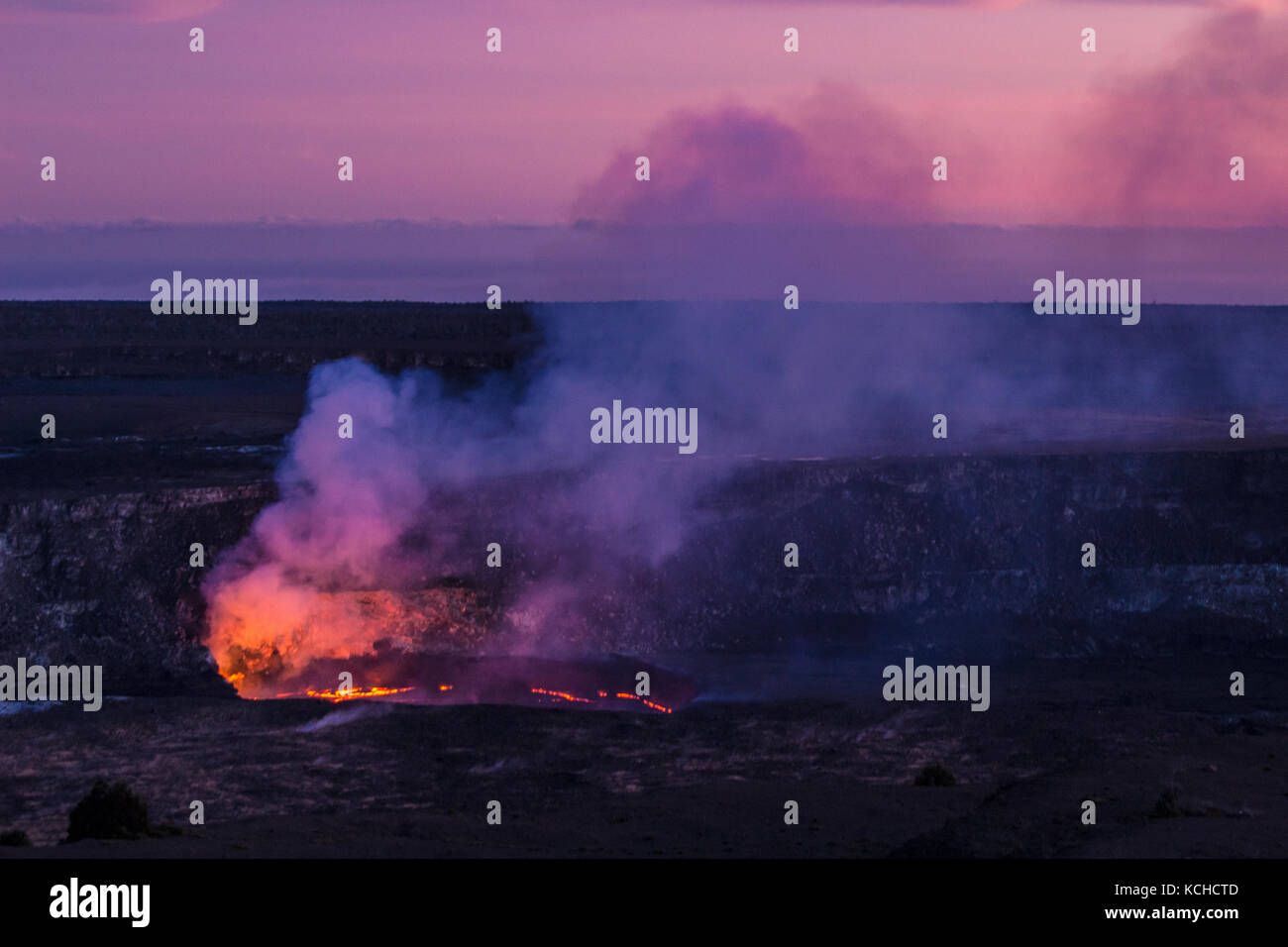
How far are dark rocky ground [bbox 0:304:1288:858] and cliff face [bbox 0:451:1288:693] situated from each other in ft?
0.24

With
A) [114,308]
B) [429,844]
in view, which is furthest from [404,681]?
[114,308]

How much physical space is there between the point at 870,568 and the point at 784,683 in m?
6.18

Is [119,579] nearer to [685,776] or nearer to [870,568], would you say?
[685,776]

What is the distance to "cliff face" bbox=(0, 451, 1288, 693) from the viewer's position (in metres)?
29.0

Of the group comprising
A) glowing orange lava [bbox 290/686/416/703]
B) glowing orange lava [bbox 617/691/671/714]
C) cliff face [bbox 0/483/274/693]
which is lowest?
glowing orange lava [bbox 617/691/671/714]

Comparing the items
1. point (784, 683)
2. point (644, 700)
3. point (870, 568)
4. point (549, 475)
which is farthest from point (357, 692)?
point (870, 568)

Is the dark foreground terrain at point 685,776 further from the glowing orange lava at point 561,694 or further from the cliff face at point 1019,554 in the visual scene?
the cliff face at point 1019,554

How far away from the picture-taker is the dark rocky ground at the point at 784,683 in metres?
19.7

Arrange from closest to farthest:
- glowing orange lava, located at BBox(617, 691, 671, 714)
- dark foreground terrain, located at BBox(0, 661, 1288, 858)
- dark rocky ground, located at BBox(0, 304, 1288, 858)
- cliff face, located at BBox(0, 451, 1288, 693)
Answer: dark foreground terrain, located at BBox(0, 661, 1288, 858) < dark rocky ground, located at BBox(0, 304, 1288, 858) < glowing orange lava, located at BBox(617, 691, 671, 714) < cliff face, located at BBox(0, 451, 1288, 693)

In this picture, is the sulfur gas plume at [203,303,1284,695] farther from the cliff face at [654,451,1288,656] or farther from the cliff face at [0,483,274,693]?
the cliff face at [654,451,1288,656]

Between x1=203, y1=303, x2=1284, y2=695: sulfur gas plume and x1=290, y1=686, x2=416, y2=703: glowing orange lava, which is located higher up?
x1=203, y1=303, x2=1284, y2=695: sulfur gas plume

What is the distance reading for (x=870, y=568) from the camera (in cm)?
3403

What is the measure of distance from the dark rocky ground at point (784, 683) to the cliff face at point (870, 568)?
0.24ft

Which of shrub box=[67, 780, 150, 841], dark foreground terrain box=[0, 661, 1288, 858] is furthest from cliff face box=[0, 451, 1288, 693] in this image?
shrub box=[67, 780, 150, 841]
